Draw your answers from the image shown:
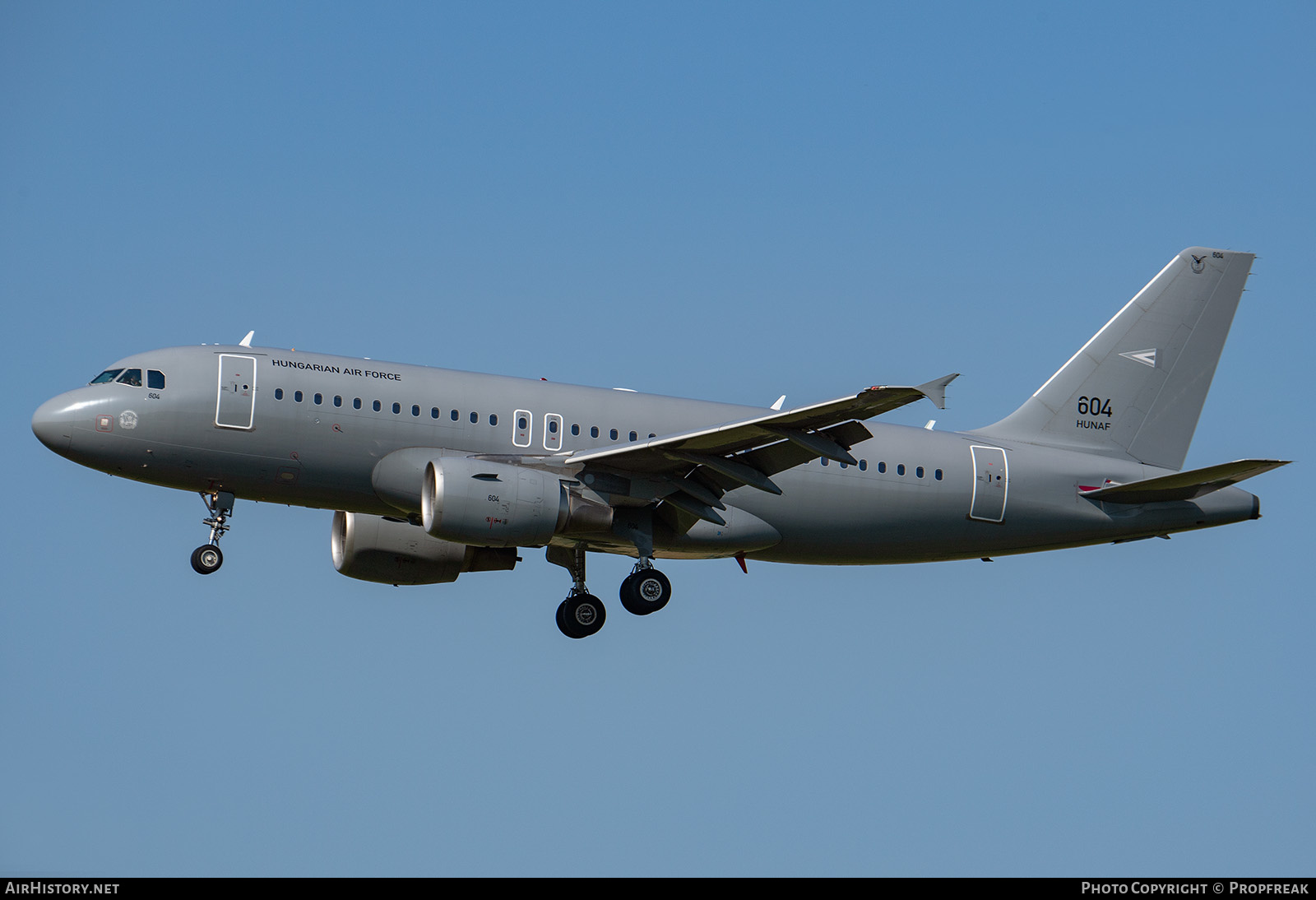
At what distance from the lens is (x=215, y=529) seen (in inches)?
1305

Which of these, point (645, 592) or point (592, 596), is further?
point (592, 596)

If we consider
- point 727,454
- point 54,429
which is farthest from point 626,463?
point 54,429

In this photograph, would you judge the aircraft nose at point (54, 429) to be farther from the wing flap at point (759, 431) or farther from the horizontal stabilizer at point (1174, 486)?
the horizontal stabilizer at point (1174, 486)

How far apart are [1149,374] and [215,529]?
78.4ft

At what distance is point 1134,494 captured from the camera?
37312 millimetres

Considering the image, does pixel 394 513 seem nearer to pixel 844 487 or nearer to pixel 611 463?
pixel 611 463

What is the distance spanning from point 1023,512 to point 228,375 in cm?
1873

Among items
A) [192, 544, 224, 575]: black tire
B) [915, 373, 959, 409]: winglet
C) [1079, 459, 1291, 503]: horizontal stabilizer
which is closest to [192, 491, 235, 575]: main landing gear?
[192, 544, 224, 575]: black tire

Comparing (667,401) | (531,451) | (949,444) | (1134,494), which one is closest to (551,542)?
(531,451)

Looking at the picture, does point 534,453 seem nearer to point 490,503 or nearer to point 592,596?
point 490,503

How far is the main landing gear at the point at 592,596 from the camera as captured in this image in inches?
1356

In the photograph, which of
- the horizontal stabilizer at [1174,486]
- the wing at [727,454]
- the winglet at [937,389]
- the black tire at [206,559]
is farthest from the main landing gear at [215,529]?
the horizontal stabilizer at [1174,486]

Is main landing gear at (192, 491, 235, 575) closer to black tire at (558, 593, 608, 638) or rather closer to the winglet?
black tire at (558, 593, 608, 638)

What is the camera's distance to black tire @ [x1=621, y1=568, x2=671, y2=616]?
3438cm
